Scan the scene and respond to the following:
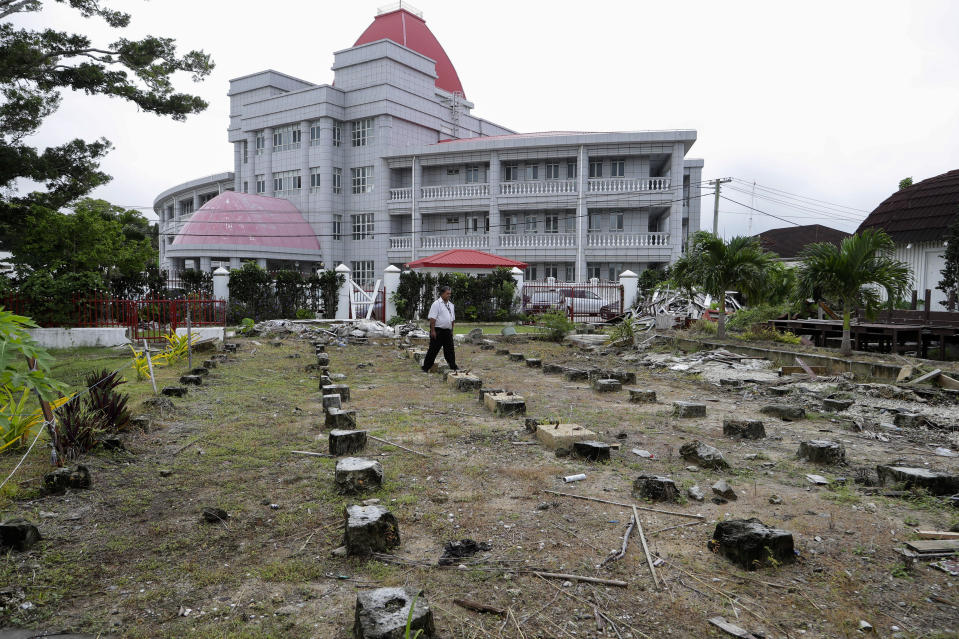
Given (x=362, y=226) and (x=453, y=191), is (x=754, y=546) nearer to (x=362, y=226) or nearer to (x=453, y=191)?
(x=453, y=191)

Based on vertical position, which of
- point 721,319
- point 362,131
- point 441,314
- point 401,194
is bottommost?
point 721,319

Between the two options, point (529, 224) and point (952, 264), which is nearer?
point (952, 264)

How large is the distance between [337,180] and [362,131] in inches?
142

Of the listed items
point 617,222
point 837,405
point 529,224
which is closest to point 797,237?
point 617,222

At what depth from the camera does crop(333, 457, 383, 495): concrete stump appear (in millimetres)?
4090

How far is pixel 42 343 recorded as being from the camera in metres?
13.0

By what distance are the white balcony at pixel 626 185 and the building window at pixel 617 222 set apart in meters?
1.47

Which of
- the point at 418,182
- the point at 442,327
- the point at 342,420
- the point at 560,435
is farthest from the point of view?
the point at 418,182

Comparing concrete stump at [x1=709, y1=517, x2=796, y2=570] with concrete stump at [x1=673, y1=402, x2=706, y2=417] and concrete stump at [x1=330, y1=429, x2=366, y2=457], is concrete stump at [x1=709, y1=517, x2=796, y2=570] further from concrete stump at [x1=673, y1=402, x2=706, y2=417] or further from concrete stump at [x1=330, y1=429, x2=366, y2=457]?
concrete stump at [x1=673, y1=402, x2=706, y2=417]

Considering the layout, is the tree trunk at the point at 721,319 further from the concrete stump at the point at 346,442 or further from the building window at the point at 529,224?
the building window at the point at 529,224

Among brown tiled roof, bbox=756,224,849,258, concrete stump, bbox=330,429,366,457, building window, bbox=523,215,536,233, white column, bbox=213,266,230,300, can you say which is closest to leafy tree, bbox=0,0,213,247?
white column, bbox=213,266,230,300

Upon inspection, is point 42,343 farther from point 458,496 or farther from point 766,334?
point 766,334

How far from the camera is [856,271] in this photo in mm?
9898

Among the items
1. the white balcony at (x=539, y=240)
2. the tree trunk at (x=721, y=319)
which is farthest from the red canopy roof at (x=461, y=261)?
the tree trunk at (x=721, y=319)
